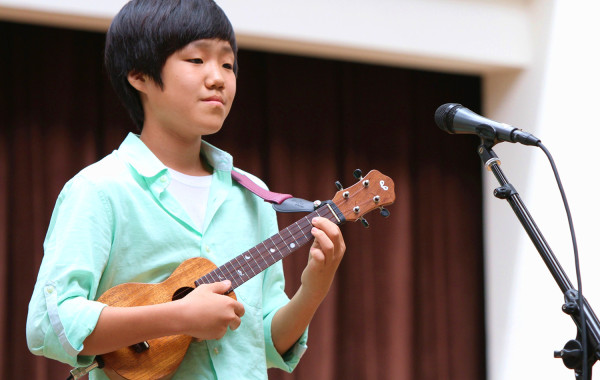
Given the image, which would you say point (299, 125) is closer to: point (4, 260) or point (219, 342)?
point (4, 260)

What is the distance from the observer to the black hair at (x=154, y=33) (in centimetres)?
156

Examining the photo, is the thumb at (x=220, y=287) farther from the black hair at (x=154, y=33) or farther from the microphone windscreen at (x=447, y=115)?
the microphone windscreen at (x=447, y=115)

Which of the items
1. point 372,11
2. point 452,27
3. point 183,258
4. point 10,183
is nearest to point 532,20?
point 452,27

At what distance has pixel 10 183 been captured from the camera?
10.3 ft

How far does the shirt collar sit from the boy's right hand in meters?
0.25

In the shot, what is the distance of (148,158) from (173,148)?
72 millimetres

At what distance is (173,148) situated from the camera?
160 centimetres

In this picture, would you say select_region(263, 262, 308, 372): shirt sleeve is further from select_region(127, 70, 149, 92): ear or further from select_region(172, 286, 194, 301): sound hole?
select_region(127, 70, 149, 92): ear

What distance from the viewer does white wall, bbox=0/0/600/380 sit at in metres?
3.23

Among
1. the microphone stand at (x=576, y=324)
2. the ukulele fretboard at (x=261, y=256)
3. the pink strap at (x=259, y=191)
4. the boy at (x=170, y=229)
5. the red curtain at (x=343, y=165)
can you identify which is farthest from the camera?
the red curtain at (x=343, y=165)

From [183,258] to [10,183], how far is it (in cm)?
187

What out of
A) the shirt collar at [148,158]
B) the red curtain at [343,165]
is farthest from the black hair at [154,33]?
the red curtain at [343,165]

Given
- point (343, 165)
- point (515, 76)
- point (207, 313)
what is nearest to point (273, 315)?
point (207, 313)

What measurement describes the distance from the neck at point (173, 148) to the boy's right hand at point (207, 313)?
29 cm
